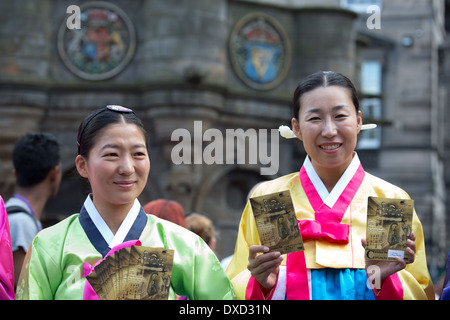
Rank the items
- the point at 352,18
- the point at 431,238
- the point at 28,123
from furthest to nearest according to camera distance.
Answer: the point at 431,238
the point at 352,18
the point at 28,123

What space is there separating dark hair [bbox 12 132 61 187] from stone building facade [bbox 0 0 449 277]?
22.7 ft

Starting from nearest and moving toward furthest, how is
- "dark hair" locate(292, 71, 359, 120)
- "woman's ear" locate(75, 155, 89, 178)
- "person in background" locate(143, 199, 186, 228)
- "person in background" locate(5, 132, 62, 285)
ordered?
"woman's ear" locate(75, 155, 89, 178), "dark hair" locate(292, 71, 359, 120), "person in background" locate(143, 199, 186, 228), "person in background" locate(5, 132, 62, 285)

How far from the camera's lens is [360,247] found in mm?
3984

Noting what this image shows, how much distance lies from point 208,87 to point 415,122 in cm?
1564

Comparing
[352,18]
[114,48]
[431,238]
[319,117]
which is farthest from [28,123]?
[431,238]

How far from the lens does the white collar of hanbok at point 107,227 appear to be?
382 cm

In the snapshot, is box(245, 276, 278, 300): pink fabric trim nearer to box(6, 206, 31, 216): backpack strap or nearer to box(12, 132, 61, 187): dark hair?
box(6, 206, 31, 216): backpack strap

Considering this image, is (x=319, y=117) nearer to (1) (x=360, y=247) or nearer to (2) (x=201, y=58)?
(1) (x=360, y=247)

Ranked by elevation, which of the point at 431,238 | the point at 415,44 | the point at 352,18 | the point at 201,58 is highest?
the point at 415,44

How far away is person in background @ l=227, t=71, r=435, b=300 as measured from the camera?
12.7 feet

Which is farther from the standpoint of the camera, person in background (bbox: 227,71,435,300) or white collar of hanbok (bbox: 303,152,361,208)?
white collar of hanbok (bbox: 303,152,361,208)

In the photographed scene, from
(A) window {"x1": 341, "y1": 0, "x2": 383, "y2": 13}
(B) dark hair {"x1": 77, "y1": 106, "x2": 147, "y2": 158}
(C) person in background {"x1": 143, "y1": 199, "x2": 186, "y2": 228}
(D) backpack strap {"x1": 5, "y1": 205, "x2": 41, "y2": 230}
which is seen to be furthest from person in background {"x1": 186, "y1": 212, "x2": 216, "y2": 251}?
(A) window {"x1": 341, "y1": 0, "x2": 383, "y2": 13}

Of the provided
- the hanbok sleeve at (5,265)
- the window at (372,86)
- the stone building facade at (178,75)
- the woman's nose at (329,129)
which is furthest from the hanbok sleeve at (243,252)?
the window at (372,86)

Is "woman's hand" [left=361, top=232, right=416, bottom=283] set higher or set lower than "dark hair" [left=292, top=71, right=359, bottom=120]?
lower
